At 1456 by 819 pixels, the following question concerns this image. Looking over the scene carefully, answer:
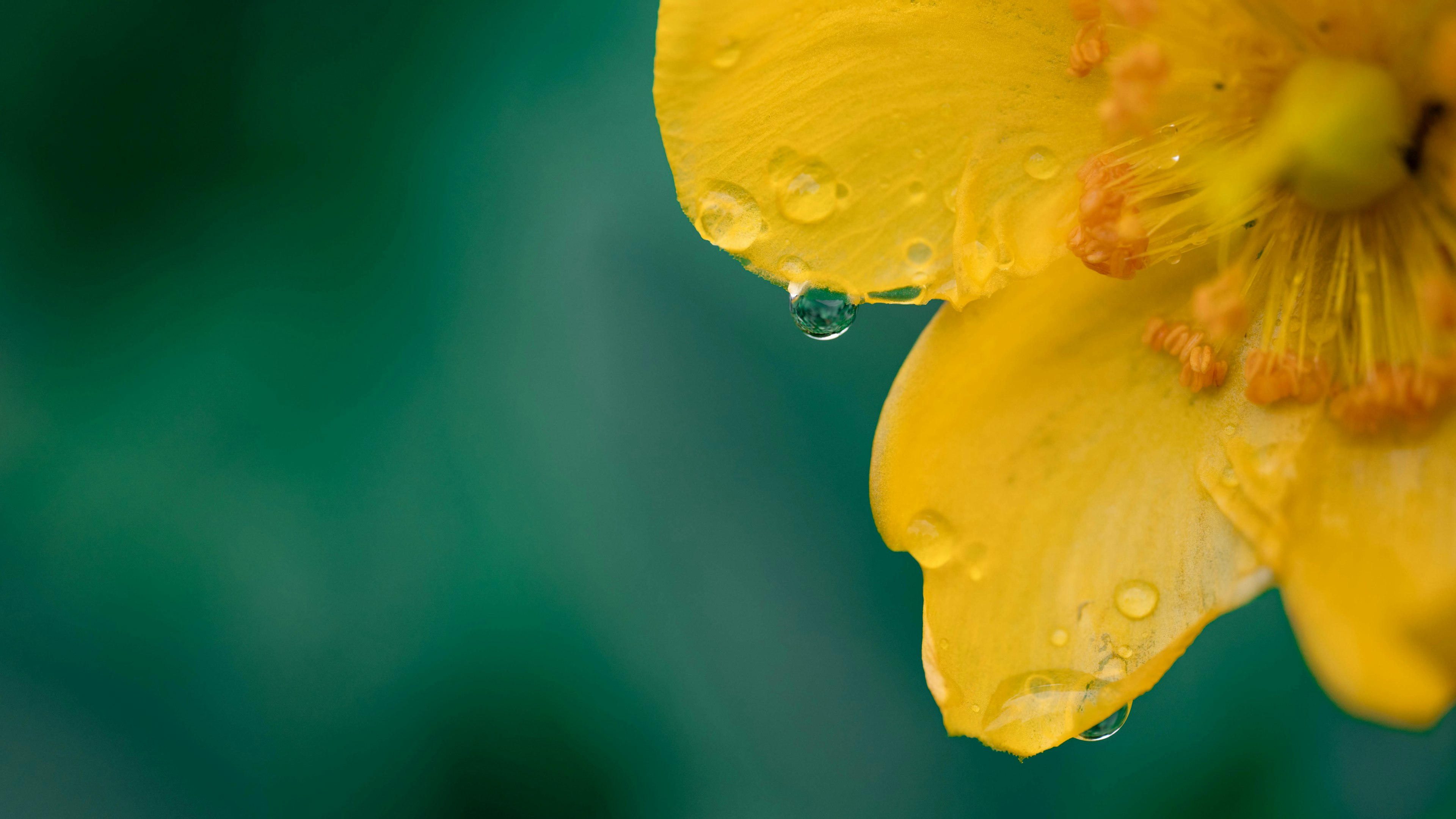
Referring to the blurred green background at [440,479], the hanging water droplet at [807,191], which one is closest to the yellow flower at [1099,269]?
the hanging water droplet at [807,191]

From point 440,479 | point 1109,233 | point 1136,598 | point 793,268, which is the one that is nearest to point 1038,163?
point 1109,233

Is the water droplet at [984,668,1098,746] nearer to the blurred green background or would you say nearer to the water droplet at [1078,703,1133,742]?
the water droplet at [1078,703,1133,742]

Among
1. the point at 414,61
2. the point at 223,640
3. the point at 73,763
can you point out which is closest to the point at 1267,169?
the point at 414,61

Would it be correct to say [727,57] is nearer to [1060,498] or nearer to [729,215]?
[729,215]

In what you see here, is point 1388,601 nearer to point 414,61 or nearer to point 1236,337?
point 1236,337

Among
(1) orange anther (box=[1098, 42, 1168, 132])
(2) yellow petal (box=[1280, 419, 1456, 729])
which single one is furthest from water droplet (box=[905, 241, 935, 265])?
(2) yellow petal (box=[1280, 419, 1456, 729])

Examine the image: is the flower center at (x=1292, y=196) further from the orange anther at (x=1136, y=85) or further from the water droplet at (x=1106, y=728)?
the water droplet at (x=1106, y=728)
